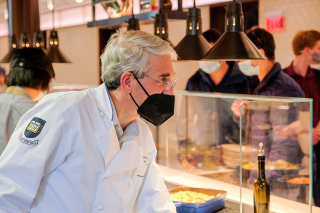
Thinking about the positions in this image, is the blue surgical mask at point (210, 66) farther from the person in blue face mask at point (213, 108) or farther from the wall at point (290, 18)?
the wall at point (290, 18)

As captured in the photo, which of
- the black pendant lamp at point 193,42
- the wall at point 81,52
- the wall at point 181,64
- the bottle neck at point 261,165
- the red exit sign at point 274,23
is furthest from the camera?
the wall at point 81,52

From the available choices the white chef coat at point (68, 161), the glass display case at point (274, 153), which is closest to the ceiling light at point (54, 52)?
the glass display case at point (274, 153)

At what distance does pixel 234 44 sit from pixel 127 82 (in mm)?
539

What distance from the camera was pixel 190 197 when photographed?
1.90 meters

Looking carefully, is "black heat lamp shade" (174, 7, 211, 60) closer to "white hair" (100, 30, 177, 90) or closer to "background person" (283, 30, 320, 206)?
"white hair" (100, 30, 177, 90)

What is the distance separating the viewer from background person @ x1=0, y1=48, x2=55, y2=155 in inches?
91.0

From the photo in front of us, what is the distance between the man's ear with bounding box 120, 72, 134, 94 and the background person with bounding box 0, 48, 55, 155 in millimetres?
1137

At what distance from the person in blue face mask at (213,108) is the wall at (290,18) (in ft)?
1.93

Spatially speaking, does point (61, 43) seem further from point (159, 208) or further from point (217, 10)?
point (159, 208)

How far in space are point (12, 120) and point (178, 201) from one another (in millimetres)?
1217

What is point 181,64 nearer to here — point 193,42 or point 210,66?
point 210,66

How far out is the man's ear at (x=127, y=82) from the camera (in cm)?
143

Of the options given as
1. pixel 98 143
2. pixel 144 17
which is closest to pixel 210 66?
pixel 144 17

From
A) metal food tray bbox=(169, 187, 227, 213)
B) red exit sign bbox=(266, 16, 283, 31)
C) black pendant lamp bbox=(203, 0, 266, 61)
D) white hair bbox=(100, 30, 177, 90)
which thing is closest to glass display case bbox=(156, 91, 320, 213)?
metal food tray bbox=(169, 187, 227, 213)
